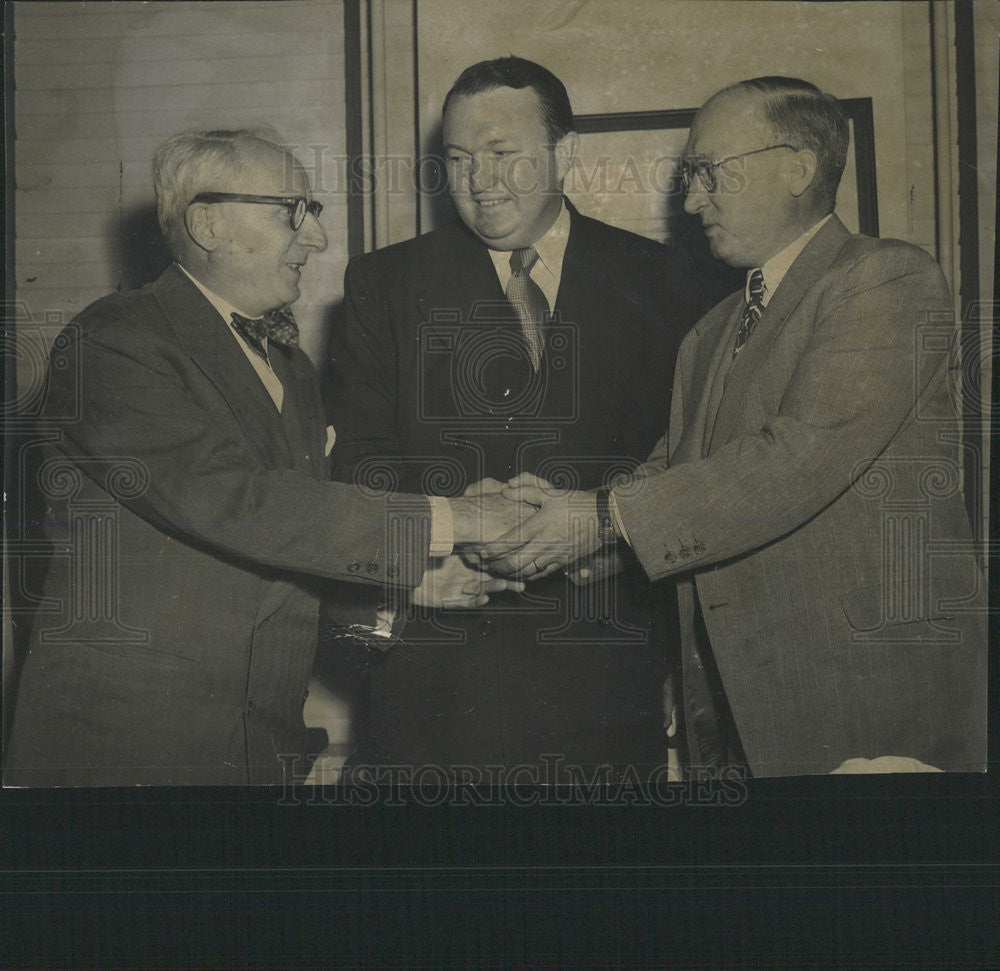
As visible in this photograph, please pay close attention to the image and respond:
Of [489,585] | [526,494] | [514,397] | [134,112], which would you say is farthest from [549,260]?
[134,112]

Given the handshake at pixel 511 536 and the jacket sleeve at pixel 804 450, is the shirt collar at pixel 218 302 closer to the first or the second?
the handshake at pixel 511 536

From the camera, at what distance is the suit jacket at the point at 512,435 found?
3.18 meters

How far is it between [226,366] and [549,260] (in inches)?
34.1

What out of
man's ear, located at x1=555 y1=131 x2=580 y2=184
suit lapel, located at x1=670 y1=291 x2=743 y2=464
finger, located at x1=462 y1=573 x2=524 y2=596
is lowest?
finger, located at x1=462 y1=573 x2=524 y2=596

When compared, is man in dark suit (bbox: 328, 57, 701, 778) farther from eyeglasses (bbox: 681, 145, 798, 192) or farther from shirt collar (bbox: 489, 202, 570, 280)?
eyeglasses (bbox: 681, 145, 798, 192)

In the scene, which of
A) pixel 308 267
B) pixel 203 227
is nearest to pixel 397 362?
pixel 308 267

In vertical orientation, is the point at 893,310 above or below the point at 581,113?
below

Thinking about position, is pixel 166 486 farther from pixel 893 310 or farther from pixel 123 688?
pixel 893 310

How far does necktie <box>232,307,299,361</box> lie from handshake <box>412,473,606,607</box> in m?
0.60

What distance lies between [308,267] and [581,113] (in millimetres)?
810

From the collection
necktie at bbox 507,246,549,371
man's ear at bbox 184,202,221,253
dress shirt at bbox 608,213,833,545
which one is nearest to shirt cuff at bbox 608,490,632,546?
dress shirt at bbox 608,213,833,545

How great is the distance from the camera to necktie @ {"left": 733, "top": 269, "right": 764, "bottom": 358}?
3135 mm

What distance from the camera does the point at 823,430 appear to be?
306 cm

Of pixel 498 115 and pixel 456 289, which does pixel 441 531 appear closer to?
pixel 456 289
